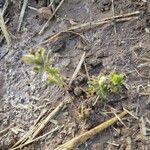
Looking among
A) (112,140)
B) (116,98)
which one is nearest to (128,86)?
(116,98)

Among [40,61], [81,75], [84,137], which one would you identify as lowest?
[84,137]

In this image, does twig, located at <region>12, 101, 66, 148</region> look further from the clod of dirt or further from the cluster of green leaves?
the clod of dirt

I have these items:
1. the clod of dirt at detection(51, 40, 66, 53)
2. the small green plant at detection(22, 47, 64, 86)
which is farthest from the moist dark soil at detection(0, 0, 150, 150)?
the small green plant at detection(22, 47, 64, 86)

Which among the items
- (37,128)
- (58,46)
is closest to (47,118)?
(37,128)

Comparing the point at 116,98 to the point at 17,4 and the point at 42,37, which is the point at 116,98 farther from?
the point at 17,4

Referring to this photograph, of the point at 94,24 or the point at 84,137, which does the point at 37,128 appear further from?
A: the point at 94,24

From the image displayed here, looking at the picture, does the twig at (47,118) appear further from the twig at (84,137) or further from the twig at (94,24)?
the twig at (94,24)

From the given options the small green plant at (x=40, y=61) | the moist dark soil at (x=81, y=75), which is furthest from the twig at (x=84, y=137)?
the small green plant at (x=40, y=61)
